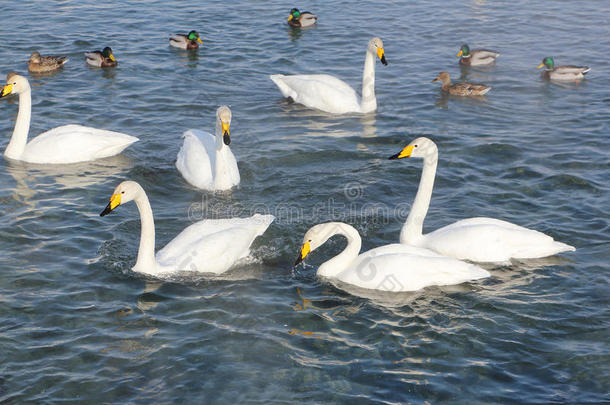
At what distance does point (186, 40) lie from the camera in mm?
19609

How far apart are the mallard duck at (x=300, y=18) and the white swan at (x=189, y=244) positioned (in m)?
12.4

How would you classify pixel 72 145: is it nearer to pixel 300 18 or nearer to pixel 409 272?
pixel 409 272

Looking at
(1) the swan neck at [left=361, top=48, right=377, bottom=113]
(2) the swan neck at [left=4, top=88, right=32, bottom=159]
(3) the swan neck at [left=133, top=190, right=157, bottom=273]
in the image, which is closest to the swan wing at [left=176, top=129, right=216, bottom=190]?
(3) the swan neck at [left=133, top=190, right=157, bottom=273]

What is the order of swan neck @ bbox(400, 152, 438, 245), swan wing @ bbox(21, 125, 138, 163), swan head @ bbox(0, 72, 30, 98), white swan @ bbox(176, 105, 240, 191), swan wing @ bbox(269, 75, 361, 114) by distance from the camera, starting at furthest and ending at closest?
swan wing @ bbox(269, 75, 361, 114)
swan head @ bbox(0, 72, 30, 98)
swan wing @ bbox(21, 125, 138, 163)
white swan @ bbox(176, 105, 240, 191)
swan neck @ bbox(400, 152, 438, 245)

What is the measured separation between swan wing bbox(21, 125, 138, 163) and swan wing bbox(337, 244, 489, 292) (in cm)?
575

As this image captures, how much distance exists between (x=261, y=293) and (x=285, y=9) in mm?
16147

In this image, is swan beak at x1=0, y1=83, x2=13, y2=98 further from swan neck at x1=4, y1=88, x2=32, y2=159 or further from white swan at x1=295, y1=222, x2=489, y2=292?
white swan at x1=295, y1=222, x2=489, y2=292

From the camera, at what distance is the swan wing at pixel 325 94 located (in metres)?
16.0

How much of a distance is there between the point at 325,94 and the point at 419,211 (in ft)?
19.8

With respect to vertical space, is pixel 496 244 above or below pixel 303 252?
below

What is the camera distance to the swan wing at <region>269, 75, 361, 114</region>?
1600 cm

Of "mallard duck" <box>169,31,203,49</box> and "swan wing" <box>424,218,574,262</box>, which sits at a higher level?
"mallard duck" <box>169,31,203,49</box>

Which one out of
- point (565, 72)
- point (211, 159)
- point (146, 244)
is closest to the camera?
point (146, 244)

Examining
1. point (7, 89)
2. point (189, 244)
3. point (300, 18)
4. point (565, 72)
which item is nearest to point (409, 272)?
point (189, 244)
